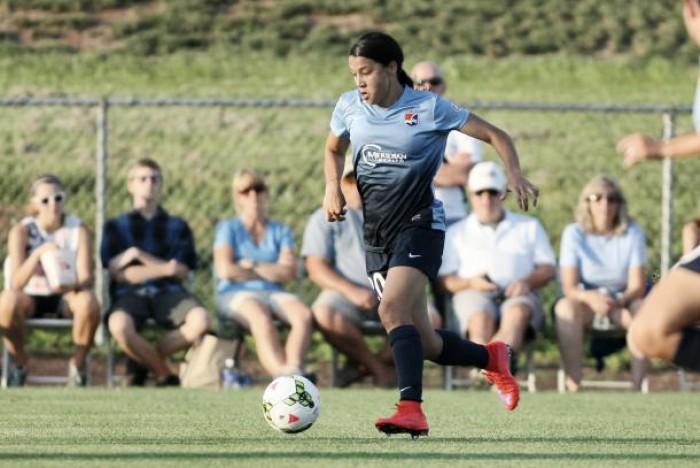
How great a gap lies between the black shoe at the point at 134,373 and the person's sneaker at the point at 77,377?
0.34m

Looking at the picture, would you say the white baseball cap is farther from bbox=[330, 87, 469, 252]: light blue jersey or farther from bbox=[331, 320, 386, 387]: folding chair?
bbox=[330, 87, 469, 252]: light blue jersey

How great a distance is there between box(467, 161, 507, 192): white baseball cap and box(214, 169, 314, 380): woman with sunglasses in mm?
Result: 1476

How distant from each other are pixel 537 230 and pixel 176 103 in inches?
128

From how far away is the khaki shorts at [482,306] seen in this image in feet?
40.4

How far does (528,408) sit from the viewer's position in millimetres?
10219

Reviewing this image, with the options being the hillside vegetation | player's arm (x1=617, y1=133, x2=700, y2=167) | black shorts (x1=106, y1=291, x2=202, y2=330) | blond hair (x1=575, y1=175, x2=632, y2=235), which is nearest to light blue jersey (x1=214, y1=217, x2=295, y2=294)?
black shorts (x1=106, y1=291, x2=202, y2=330)

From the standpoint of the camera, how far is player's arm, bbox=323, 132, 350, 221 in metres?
8.09

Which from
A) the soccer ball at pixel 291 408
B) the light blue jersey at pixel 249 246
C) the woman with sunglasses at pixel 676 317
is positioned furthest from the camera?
the light blue jersey at pixel 249 246

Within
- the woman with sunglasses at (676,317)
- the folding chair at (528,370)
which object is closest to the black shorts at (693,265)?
the woman with sunglasses at (676,317)

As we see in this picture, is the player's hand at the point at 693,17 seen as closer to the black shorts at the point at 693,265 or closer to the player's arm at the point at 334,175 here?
the black shorts at the point at 693,265

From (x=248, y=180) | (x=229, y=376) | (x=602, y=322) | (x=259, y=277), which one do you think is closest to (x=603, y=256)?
(x=602, y=322)

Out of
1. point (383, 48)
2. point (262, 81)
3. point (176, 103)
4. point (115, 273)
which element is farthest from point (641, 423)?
point (262, 81)

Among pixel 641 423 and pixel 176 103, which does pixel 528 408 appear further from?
pixel 176 103

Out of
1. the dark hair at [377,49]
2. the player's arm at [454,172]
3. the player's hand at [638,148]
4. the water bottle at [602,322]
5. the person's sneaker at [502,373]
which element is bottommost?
the person's sneaker at [502,373]
